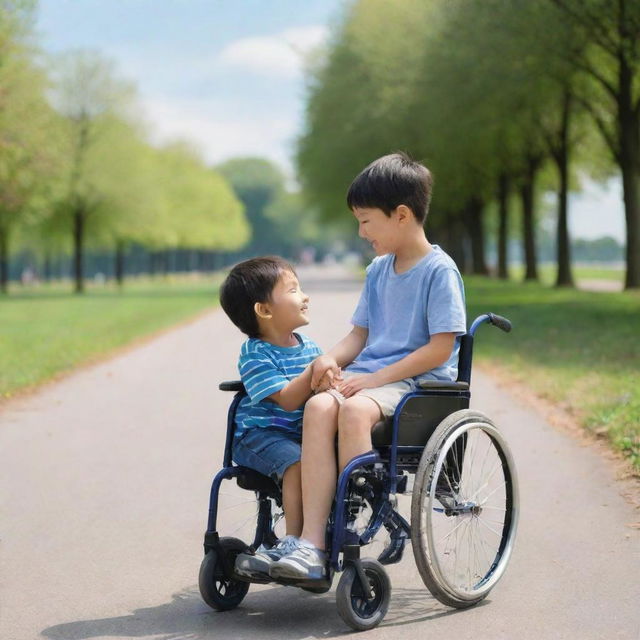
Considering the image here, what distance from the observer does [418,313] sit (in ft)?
13.9

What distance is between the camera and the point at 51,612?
415cm

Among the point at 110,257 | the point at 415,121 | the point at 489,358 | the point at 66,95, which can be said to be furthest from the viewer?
the point at 110,257

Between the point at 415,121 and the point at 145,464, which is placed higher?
Result: the point at 415,121

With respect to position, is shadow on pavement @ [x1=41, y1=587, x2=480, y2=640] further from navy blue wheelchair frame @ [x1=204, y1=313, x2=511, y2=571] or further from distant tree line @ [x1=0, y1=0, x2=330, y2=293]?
distant tree line @ [x1=0, y1=0, x2=330, y2=293]

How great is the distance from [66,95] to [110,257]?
72.4 m

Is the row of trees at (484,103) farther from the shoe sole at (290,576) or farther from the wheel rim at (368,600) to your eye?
the shoe sole at (290,576)

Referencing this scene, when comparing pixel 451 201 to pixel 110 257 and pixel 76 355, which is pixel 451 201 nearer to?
pixel 76 355

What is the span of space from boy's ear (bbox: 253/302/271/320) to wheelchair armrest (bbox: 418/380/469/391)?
1.98ft

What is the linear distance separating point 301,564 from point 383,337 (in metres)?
0.96

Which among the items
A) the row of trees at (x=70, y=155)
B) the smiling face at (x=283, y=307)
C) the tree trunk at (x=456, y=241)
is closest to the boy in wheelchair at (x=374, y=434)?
the smiling face at (x=283, y=307)

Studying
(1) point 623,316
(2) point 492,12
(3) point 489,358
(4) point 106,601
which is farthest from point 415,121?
(4) point 106,601

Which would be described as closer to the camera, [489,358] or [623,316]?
[489,358]

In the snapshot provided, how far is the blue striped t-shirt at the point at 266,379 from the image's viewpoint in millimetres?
4078

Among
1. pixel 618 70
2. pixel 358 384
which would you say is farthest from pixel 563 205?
pixel 358 384
